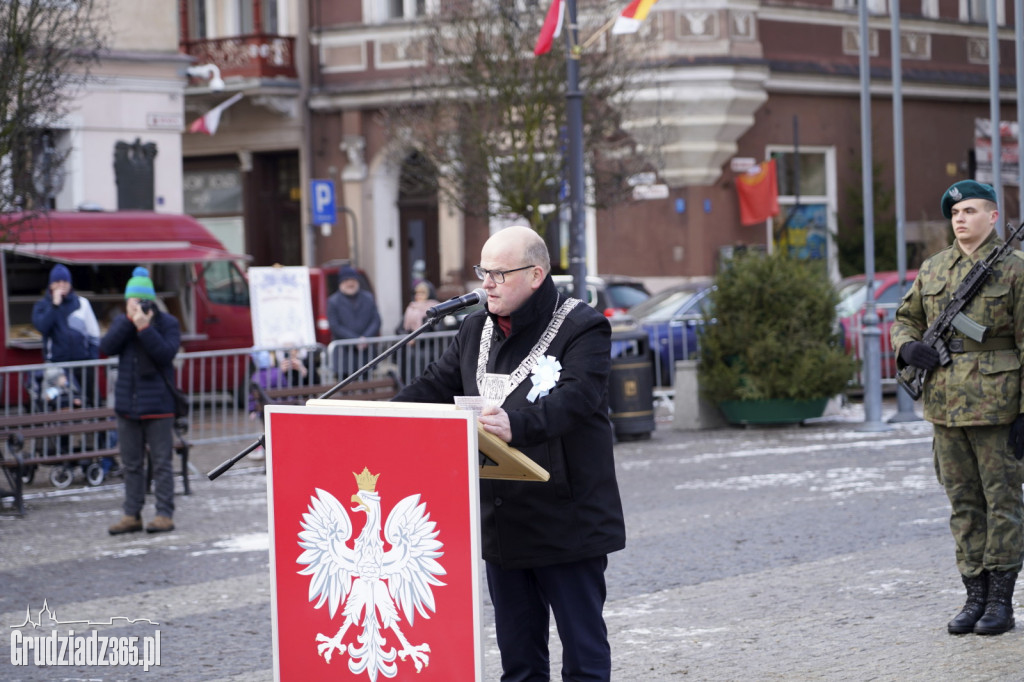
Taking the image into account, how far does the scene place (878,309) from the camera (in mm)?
18734

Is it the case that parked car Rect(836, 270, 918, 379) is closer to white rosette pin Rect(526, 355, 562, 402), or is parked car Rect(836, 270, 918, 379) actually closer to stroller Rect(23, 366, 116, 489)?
stroller Rect(23, 366, 116, 489)

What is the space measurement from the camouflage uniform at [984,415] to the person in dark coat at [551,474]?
235 cm

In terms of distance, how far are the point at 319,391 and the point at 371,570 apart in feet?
32.3

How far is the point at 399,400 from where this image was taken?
5309mm

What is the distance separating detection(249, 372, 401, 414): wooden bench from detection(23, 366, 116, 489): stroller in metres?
1.40

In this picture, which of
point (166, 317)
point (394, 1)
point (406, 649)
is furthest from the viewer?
point (394, 1)

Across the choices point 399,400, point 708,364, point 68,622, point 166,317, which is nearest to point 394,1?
point 708,364

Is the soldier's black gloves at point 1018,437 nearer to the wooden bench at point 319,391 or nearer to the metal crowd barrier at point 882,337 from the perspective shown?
the wooden bench at point 319,391

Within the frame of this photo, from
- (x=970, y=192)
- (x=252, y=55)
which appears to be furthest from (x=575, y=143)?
(x=252, y=55)

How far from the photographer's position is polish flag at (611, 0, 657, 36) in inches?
639

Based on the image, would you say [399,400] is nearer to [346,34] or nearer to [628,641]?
[628,641]

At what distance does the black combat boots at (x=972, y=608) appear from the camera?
6918 mm

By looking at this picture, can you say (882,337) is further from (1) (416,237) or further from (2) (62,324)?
(1) (416,237)

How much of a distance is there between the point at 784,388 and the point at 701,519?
5552 mm
